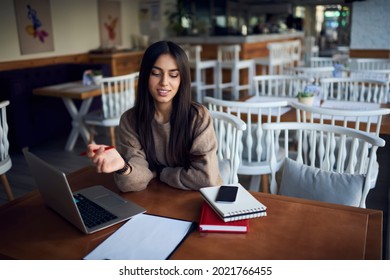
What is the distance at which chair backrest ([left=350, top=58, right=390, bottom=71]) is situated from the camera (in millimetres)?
3936

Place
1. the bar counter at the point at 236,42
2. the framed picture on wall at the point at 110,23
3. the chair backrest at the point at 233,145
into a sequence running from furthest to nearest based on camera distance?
the bar counter at the point at 236,42 → the framed picture on wall at the point at 110,23 → the chair backrest at the point at 233,145

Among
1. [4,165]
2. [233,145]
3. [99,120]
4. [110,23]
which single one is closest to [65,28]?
[110,23]

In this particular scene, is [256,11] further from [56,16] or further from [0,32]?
[0,32]

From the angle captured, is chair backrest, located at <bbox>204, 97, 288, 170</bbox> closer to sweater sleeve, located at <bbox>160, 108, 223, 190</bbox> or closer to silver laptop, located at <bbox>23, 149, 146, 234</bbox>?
sweater sleeve, located at <bbox>160, 108, 223, 190</bbox>

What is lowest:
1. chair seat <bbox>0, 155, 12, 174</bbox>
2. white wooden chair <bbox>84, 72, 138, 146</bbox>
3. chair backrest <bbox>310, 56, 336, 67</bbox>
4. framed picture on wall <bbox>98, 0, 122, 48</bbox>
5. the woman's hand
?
chair seat <bbox>0, 155, 12, 174</bbox>

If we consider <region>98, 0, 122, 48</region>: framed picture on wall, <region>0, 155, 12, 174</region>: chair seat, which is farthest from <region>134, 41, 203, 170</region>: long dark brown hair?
<region>98, 0, 122, 48</region>: framed picture on wall

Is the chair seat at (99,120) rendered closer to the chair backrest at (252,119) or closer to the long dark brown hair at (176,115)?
the chair backrest at (252,119)

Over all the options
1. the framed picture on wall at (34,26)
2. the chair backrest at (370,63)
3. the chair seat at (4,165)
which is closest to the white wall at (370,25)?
the chair backrest at (370,63)

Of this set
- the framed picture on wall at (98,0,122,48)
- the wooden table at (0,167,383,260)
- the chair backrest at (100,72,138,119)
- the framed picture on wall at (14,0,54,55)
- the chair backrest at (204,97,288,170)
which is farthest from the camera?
the framed picture on wall at (98,0,122,48)

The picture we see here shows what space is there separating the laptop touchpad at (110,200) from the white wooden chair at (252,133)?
109 centimetres

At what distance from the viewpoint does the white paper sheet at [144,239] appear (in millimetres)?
862

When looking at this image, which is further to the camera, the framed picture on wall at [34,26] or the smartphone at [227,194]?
the framed picture on wall at [34,26]

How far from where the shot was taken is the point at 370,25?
140 inches
